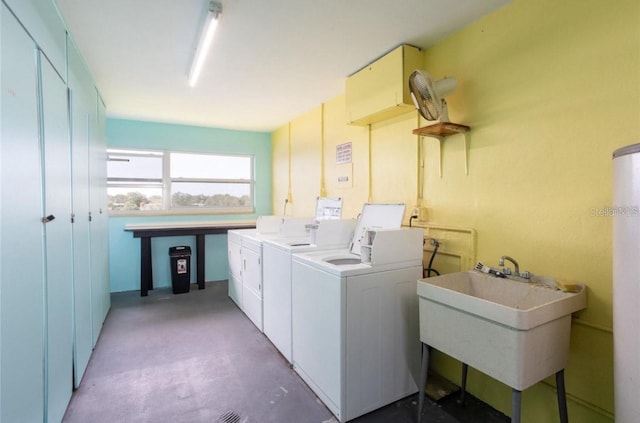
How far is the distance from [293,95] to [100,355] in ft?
10.3

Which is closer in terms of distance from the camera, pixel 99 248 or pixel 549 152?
pixel 549 152

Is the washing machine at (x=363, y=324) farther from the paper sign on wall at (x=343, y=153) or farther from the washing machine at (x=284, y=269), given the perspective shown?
the paper sign on wall at (x=343, y=153)

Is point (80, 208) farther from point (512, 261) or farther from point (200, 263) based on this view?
point (512, 261)

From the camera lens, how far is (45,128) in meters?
1.63

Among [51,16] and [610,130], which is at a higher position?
[51,16]

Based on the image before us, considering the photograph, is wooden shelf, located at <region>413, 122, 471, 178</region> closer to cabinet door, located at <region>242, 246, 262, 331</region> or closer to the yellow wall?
the yellow wall

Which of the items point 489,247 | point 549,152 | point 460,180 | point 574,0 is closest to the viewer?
point 574,0

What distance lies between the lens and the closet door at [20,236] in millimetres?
1209

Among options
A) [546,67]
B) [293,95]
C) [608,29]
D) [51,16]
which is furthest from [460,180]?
[51,16]

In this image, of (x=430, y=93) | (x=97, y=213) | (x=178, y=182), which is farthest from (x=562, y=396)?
(x=178, y=182)

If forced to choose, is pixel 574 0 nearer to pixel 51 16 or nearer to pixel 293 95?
pixel 293 95

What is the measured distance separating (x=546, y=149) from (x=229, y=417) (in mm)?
2496

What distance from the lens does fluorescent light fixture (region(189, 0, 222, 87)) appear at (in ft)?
6.30

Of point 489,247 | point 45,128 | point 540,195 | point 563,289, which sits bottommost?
point 563,289
